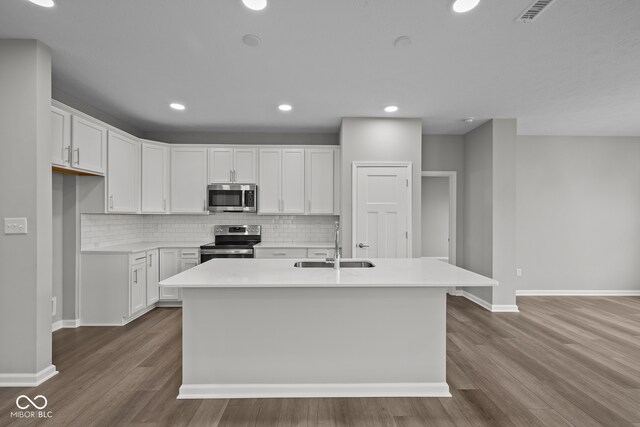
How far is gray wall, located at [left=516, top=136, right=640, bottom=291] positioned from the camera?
5348mm

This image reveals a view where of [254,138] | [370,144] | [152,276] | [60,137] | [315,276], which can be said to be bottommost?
[152,276]

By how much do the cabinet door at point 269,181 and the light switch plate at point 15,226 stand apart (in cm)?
278

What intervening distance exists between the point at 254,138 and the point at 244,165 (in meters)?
0.59

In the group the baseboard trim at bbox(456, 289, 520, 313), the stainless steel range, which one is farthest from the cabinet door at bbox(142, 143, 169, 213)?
the baseboard trim at bbox(456, 289, 520, 313)

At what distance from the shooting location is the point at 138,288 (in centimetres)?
406

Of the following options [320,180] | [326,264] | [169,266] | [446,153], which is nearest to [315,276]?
[326,264]

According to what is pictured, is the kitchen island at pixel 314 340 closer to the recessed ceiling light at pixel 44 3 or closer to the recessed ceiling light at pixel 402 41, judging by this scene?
the recessed ceiling light at pixel 402 41

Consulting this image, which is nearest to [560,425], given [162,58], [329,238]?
[329,238]

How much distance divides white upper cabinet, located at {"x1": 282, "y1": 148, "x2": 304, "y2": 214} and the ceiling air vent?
3.17 m

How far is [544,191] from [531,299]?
183 centimetres

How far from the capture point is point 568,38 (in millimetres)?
2455

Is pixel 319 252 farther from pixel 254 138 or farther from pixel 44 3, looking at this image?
pixel 44 3

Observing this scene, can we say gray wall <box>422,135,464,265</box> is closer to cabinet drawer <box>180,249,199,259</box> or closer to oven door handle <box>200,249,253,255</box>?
oven door handle <box>200,249,253,255</box>

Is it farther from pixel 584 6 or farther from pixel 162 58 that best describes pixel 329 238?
pixel 584 6
